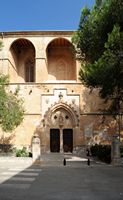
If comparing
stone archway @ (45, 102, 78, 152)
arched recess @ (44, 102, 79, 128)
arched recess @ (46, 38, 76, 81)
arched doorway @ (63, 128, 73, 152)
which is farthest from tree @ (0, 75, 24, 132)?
arched recess @ (46, 38, 76, 81)

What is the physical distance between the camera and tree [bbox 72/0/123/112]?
1472cm

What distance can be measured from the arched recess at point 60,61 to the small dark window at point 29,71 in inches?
61.7

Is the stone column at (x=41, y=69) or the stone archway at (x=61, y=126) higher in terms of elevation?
the stone column at (x=41, y=69)

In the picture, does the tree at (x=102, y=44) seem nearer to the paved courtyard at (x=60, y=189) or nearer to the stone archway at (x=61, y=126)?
the paved courtyard at (x=60, y=189)

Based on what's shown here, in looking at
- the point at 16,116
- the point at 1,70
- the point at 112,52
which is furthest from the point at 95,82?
the point at 1,70

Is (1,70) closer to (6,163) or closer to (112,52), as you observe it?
(6,163)

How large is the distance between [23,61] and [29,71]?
1109 millimetres

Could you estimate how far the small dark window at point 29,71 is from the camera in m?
31.1

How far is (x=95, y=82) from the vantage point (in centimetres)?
1622

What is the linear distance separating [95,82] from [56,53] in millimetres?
16015

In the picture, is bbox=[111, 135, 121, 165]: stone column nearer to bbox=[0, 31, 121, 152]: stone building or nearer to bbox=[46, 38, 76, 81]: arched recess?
bbox=[0, 31, 121, 152]: stone building

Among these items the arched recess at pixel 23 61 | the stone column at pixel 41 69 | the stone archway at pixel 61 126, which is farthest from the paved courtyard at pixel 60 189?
the arched recess at pixel 23 61

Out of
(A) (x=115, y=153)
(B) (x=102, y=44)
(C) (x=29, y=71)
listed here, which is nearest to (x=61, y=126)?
(C) (x=29, y=71)

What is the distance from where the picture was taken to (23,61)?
1240 inches
